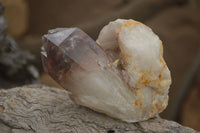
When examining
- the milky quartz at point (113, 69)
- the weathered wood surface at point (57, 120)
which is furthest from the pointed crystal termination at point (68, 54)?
the weathered wood surface at point (57, 120)

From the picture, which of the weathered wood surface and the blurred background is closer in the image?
the weathered wood surface

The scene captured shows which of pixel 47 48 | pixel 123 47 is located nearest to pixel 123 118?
pixel 123 47

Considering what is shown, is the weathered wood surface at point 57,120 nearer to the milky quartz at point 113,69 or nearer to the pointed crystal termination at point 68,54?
the milky quartz at point 113,69

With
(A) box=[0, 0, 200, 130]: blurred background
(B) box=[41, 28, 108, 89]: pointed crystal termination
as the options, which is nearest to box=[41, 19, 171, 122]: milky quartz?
(B) box=[41, 28, 108, 89]: pointed crystal termination

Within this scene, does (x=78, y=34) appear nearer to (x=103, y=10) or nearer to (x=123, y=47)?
(x=123, y=47)

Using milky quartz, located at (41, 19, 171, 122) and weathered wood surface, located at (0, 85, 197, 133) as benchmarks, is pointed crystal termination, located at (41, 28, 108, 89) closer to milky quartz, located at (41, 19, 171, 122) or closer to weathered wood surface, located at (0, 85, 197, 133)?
milky quartz, located at (41, 19, 171, 122)

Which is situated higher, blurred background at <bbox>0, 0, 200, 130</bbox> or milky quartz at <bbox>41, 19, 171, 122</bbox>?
milky quartz at <bbox>41, 19, 171, 122</bbox>
